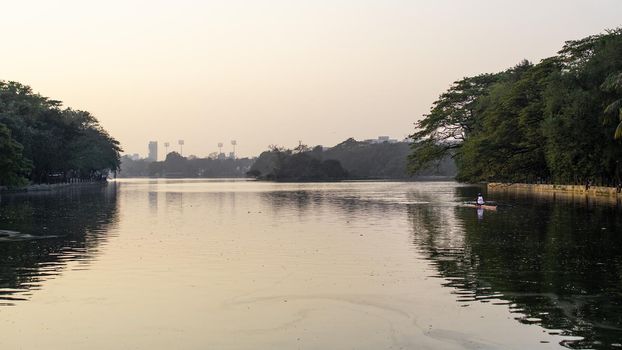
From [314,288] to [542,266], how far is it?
8380 mm

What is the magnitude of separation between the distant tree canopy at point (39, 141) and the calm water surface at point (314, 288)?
52.9m

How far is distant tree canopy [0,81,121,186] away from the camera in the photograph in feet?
292

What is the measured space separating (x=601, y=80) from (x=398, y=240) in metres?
49.1

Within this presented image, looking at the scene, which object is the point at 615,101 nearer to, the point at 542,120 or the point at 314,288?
the point at 542,120

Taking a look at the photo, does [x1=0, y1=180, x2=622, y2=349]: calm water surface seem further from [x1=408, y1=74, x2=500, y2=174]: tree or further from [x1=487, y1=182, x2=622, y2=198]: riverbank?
[x1=408, y1=74, x2=500, y2=174]: tree

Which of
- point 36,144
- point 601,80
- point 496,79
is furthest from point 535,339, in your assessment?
point 496,79

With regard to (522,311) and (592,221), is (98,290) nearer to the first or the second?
(522,311)

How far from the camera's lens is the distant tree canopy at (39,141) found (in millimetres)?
89062

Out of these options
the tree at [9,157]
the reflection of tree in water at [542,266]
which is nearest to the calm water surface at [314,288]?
the reflection of tree in water at [542,266]

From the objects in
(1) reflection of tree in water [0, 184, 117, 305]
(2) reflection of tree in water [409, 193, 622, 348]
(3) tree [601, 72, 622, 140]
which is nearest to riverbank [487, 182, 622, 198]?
(3) tree [601, 72, 622, 140]

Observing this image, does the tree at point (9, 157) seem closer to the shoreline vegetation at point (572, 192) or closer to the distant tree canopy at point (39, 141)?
the distant tree canopy at point (39, 141)

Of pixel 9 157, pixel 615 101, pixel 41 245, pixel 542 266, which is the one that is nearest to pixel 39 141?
pixel 9 157

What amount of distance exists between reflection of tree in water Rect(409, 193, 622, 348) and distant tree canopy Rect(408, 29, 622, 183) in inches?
822

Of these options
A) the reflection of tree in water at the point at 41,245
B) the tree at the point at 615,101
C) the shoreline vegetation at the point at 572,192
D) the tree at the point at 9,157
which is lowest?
the reflection of tree in water at the point at 41,245
